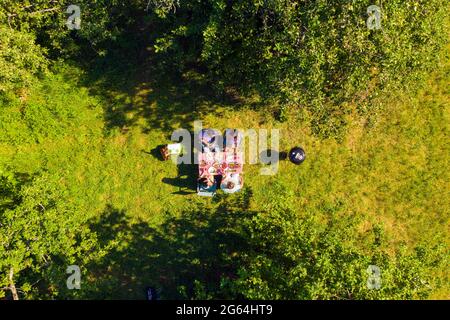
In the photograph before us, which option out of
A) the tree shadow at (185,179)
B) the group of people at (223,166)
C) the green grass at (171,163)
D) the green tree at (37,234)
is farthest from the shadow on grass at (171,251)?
the green tree at (37,234)

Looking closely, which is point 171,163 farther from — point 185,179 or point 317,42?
point 317,42

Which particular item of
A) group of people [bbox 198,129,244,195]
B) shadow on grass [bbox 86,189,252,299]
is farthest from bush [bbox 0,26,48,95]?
group of people [bbox 198,129,244,195]

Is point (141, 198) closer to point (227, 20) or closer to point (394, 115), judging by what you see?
point (227, 20)

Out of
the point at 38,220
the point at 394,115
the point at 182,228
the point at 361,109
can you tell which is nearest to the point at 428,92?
the point at 394,115

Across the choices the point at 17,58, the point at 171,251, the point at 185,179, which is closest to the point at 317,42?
the point at 185,179

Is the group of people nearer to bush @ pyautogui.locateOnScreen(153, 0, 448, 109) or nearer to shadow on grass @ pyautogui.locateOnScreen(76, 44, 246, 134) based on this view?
shadow on grass @ pyautogui.locateOnScreen(76, 44, 246, 134)

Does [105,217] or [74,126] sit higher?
[74,126]
